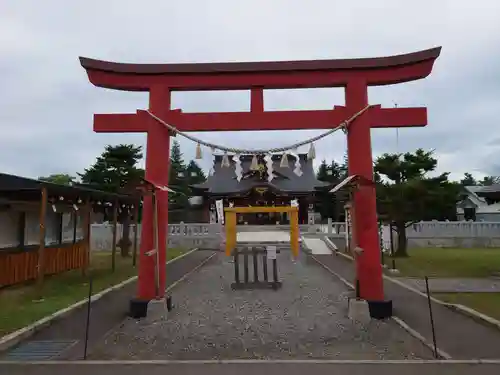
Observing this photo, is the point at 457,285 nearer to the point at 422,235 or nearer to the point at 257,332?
the point at 257,332

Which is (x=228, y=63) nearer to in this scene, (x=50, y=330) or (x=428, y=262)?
(x=50, y=330)

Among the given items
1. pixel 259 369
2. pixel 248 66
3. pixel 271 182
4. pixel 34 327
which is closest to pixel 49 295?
A: pixel 34 327

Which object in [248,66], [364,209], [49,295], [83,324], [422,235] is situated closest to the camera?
[83,324]

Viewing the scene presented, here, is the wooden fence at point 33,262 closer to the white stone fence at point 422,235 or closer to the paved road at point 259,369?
the paved road at point 259,369

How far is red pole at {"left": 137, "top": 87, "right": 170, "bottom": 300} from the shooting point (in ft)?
27.9

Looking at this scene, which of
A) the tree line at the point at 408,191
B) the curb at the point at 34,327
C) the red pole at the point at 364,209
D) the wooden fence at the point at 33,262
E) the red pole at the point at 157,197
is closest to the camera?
the curb at the point at 34,327

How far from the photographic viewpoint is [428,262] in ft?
59.9

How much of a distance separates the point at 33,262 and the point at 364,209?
10986 mm

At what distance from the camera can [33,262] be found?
531 inches

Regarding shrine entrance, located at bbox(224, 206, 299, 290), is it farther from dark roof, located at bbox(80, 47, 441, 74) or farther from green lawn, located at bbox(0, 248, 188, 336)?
dark roof, located at bbox(80, 47, 441, 74)

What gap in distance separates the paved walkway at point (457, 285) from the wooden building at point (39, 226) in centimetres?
1072

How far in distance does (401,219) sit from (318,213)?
22.6 metres

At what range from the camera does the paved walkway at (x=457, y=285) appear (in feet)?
37.3

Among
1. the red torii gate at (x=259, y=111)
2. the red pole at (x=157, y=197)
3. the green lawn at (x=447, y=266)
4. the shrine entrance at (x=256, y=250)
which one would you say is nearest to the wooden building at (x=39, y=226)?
the red pole at (x=157, y=197)
